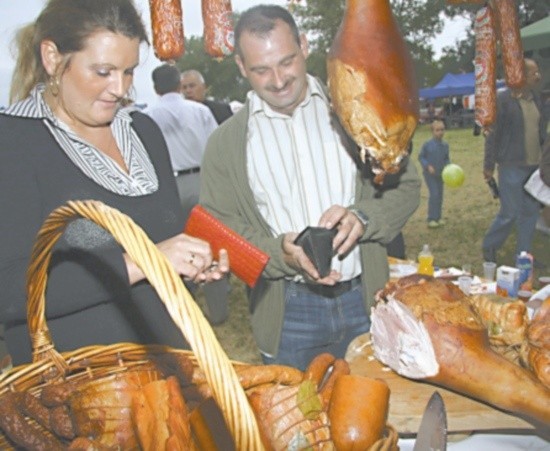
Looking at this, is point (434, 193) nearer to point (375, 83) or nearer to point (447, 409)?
point (447, 409)

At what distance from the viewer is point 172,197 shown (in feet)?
5.79

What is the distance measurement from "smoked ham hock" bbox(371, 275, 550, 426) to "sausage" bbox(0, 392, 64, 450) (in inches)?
34.2

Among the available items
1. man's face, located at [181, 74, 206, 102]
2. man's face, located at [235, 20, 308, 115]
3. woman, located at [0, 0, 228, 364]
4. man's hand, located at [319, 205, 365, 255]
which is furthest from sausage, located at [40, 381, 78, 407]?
man's face, located at [181, 74, 206, 102]

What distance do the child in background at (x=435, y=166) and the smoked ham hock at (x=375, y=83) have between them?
6647 millimetres

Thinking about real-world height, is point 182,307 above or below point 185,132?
below

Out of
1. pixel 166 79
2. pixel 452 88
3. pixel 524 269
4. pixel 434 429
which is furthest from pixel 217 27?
pixel 452 88

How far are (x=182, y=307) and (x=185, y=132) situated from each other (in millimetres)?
3962

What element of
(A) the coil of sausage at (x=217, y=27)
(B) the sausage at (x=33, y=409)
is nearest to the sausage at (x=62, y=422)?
(B) the sausage at (x=33, y=409)

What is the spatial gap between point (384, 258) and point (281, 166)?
0.53 meters

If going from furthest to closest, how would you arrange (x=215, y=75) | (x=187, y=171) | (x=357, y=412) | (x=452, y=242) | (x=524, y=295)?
(x=215, y=75), (x=452, y=242), (x=187, y=171), (x=524, y=295), (x=357, y=412)

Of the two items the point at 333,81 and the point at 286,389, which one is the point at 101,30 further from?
the point at 286,389

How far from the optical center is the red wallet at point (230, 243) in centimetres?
144

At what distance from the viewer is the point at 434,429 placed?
0.98 metres

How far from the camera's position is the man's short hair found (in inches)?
178
